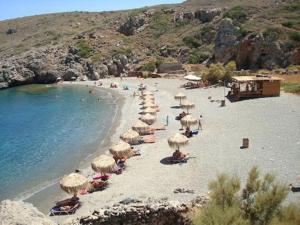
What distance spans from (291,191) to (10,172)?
18852 millimetres

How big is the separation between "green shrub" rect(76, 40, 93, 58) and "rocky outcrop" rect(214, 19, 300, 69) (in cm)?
2765

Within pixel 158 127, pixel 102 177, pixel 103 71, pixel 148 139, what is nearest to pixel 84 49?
pixel 103 71

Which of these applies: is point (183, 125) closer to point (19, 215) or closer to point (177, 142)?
point (177, 142)

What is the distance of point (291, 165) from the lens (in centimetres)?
2142

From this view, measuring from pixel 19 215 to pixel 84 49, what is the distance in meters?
77.4

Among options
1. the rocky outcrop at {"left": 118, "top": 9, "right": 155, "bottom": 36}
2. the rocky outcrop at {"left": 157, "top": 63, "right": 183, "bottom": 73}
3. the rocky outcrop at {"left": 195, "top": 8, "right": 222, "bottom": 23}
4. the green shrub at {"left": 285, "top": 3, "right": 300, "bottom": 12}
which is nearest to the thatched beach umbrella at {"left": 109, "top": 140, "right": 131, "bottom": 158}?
the rocky outcrop at {"left": 157, "top": 63, "right": 183, "bottom": 73}

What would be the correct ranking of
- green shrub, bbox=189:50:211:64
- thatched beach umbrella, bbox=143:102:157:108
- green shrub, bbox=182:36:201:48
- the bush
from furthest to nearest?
green shrub, bbox=182:36:201:48 < green shrub, bbox=189:50:211:64 < thatched beach umbrella, bbox=143:102:157:108 < the bush

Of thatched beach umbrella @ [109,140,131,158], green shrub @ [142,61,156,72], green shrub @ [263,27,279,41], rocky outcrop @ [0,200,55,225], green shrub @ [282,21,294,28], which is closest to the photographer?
rocky outcrop @ [0,200,55,225]

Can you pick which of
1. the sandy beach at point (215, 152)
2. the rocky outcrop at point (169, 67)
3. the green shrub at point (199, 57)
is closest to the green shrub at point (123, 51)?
the green shrub at point (199, 57)

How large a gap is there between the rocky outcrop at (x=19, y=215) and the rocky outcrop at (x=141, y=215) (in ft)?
5.83

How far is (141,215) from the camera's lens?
12734mm

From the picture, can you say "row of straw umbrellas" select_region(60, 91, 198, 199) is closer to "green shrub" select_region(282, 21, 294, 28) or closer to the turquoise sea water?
the turquoise sea water

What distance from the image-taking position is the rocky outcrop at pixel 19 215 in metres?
10.2

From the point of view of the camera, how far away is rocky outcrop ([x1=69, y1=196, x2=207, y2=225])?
1262cm
